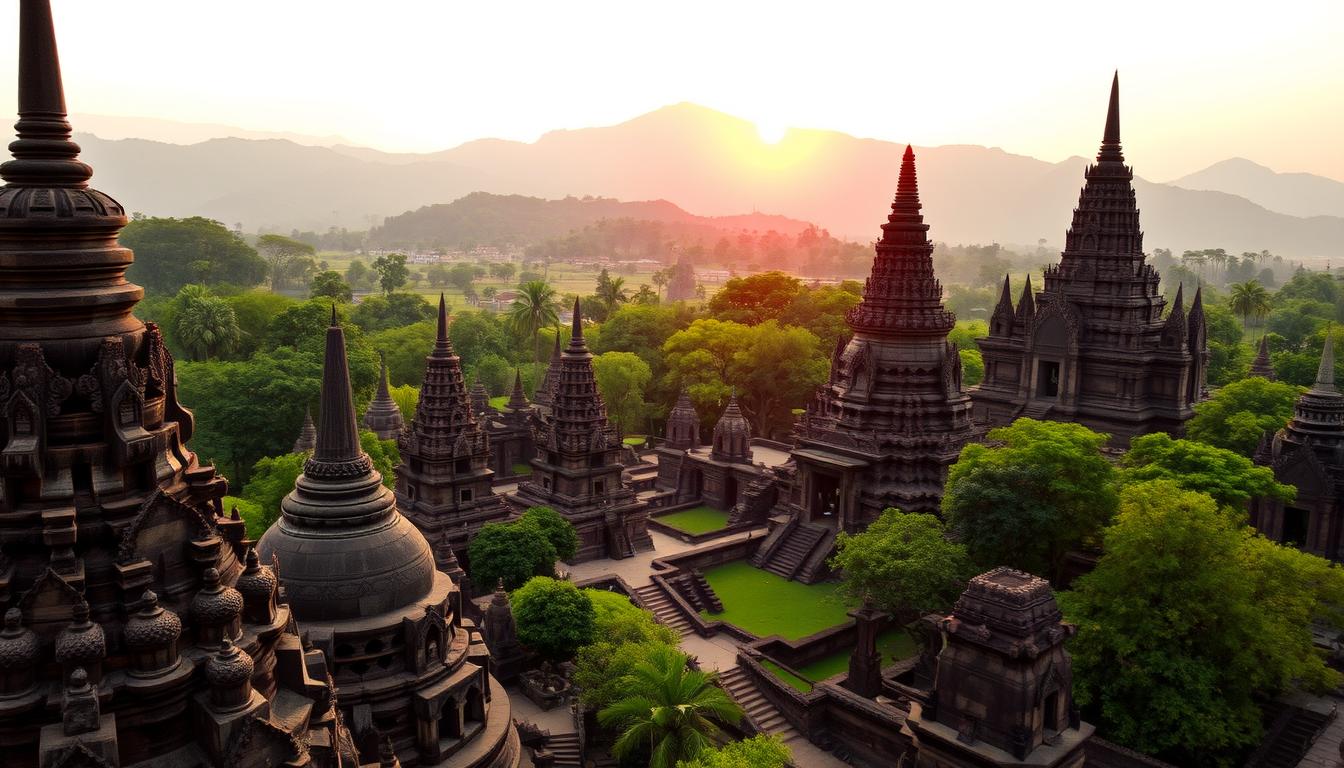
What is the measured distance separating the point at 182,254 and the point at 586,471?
259 ft

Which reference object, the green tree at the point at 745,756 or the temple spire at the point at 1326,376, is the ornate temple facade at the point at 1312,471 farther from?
the green tree at the point at 745,756

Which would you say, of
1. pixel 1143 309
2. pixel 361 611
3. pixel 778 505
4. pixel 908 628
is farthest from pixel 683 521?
pixel 361 611

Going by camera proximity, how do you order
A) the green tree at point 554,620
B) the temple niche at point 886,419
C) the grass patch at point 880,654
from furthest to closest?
the temple niche at point 886,419 → the grass patch at point 880,654 → the green tree at point 554,620

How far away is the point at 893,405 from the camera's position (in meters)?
41.1

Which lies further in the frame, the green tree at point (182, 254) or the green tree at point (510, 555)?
the green tree at point (182, 254)

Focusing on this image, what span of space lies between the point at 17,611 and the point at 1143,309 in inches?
1843

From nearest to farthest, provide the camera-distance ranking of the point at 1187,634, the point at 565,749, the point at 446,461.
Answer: the point at 1187,634, the point at 565,749, the point at 446,461

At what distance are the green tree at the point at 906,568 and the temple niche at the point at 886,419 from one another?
309 inches

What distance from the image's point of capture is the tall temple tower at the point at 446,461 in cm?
3909

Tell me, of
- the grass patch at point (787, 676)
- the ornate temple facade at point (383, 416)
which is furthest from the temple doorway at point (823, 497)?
the ornate temple facade at point (383, 416)

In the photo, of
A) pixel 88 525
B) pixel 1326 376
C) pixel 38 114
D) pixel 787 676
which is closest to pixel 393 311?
pixel 787 676

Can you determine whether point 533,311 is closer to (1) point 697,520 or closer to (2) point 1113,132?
(1) point 697,520

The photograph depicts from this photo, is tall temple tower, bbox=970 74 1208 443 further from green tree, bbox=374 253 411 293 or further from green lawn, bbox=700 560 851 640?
green tree, bbox=374 253 411 293

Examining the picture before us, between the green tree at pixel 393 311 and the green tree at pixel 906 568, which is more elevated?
the green tree at pixel 393 311
